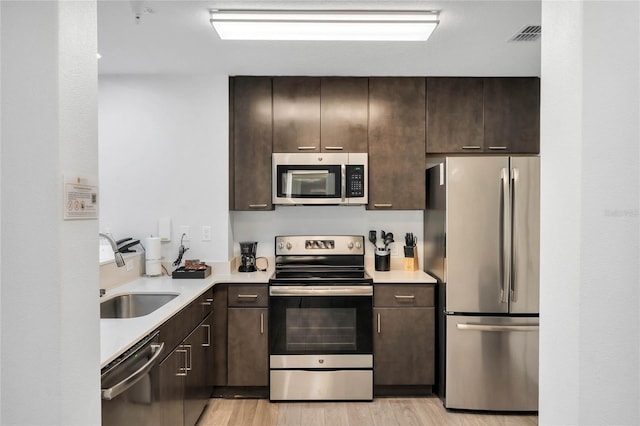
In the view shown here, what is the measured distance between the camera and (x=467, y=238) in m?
2.90

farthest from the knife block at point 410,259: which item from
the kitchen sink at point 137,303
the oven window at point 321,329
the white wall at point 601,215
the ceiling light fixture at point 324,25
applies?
the white wall at point 601,215

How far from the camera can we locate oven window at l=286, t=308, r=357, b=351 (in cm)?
311

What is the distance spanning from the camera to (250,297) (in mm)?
3113

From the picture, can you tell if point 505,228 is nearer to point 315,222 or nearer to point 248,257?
point 315,222

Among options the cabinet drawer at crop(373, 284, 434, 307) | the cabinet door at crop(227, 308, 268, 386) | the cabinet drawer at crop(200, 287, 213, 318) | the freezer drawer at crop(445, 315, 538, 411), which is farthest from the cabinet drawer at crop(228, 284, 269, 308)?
the freezer drawer at crop(445, 315, 538, 411)

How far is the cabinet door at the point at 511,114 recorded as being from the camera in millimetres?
3377

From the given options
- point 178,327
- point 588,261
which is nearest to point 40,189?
point 588,261

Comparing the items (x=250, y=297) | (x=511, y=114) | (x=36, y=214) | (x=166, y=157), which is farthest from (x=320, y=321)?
(x=36, y=214)

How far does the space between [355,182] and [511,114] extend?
134 centimetres

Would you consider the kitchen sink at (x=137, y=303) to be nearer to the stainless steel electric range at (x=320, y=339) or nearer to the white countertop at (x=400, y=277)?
the stainless steel electric range at (x=320, y=339)

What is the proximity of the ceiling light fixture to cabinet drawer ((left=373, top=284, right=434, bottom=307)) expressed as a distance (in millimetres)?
1674

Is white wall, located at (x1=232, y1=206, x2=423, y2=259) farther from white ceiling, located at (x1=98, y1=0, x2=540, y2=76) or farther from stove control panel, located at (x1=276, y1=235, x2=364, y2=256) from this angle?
white ceiling, located at (x1=98, y1=0, x2=540, y2=76)

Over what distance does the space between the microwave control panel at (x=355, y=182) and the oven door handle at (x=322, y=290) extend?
0.72 metres

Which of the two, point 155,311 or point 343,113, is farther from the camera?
point 343,113
